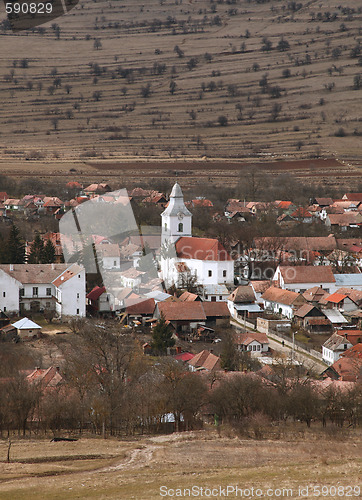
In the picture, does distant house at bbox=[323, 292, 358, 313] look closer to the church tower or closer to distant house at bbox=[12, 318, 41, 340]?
the church tower

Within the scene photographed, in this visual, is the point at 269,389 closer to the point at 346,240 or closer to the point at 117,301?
the point at 117,301

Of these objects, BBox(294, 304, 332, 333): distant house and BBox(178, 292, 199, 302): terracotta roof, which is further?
BBox(178, 292, 199, 302): terracotta roof

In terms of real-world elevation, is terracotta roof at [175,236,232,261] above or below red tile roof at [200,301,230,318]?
above

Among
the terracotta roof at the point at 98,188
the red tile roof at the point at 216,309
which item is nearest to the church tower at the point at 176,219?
the red tile roof at the point at 216,309

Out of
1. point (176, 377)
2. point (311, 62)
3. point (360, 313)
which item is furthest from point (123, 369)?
point (311, 62)

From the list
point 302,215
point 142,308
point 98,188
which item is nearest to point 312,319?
point 142,308

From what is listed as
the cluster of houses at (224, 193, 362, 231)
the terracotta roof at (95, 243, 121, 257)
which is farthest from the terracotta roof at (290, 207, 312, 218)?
the terracotta roof at (95, 243, 121, 257)

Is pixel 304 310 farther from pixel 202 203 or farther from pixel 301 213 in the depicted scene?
pixel 202 203
